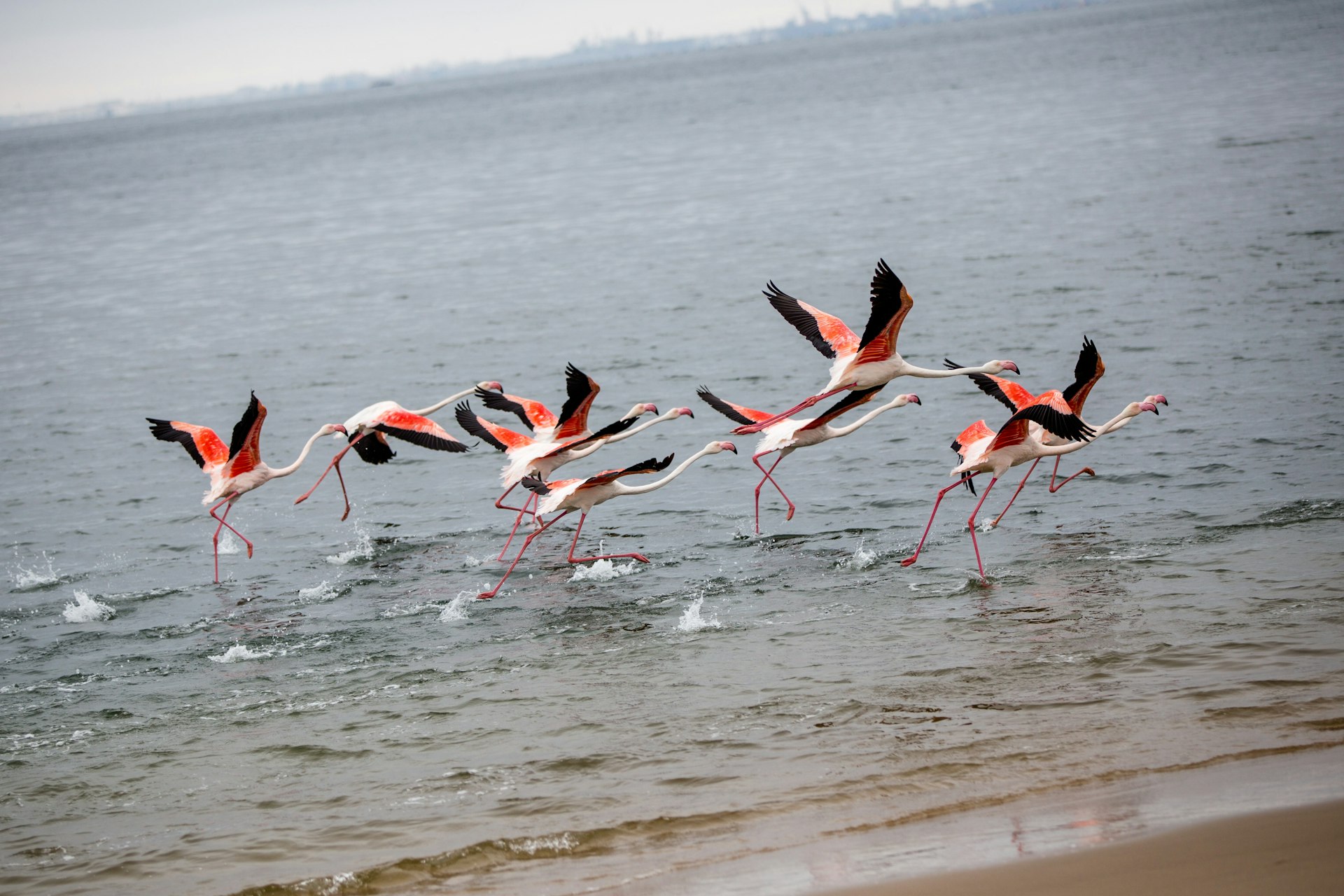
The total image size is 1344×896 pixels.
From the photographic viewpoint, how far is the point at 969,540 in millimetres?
13070

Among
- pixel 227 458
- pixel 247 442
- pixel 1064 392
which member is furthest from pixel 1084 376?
pixel 227 458

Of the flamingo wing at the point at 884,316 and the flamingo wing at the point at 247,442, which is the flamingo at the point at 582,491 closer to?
the flamingo wing at the point at 884,316

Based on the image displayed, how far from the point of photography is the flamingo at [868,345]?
11.3 m

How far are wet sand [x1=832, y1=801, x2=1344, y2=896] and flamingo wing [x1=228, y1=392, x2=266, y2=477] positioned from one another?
8878 millimetres

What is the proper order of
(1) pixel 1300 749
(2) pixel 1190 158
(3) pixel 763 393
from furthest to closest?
(2) pixel 1190 158 < (3) pixel 763 393 < (1) pixel 1300 749

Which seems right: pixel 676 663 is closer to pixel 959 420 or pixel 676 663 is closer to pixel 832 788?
pixel 832 788

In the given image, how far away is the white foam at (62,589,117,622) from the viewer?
42.9 ft

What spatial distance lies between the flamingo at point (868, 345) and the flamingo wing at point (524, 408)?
2228 millimetres

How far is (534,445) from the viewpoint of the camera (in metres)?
13.8

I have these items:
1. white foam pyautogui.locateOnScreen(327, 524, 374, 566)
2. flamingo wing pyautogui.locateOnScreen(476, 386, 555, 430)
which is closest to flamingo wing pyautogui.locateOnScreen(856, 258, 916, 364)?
flamingo wing pyautogui.locateOnScreen(476, 386, 555, 430)

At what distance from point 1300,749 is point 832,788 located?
2705 millimetres

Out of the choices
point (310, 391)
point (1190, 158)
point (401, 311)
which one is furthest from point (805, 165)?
point (310, 391)

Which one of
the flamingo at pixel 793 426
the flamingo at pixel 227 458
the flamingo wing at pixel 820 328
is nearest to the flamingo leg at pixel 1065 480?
the flamingo at pixel 793 426

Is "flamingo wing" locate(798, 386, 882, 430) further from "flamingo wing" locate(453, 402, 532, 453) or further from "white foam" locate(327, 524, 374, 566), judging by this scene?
"white foam" locate(327, 524, 374, 566)
